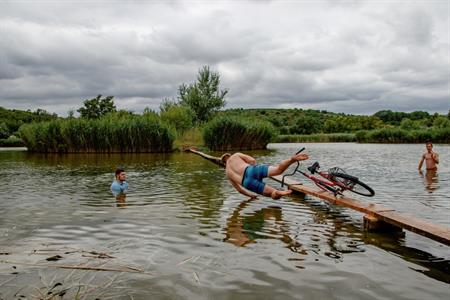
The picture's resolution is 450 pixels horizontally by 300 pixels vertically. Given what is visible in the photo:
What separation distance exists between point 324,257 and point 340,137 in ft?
193

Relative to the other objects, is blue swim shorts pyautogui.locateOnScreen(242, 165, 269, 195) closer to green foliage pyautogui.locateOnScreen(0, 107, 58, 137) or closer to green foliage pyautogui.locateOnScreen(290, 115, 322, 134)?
green foliage pyautogui.locateOnScreen(0, 107, 58, 137)

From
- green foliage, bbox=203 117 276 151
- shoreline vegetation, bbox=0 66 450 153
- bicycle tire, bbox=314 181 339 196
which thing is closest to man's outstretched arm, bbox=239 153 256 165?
bicycle tire, bbox=314 181 339 196

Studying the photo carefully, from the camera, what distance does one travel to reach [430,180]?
13.4 metres

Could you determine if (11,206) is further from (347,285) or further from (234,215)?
(347,285)

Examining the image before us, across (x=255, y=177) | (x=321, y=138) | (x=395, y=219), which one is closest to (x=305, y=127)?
(x=321, y=138)

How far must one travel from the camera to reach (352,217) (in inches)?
320

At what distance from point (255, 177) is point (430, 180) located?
758 centimetres

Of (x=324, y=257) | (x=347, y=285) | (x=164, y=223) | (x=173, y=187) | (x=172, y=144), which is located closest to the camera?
(x=347, y=285)

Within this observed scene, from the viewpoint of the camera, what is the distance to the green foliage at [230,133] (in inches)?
1366

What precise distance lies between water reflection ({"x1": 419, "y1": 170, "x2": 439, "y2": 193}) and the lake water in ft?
2.52

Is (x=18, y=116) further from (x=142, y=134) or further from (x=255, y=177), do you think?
(x=255, y=177)

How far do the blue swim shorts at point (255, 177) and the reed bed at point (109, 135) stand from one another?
2403cm

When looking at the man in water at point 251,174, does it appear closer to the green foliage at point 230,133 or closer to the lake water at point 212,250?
the lake water at point 212,250

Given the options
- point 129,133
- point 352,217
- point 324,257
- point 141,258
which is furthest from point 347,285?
Answer: point 129,133
